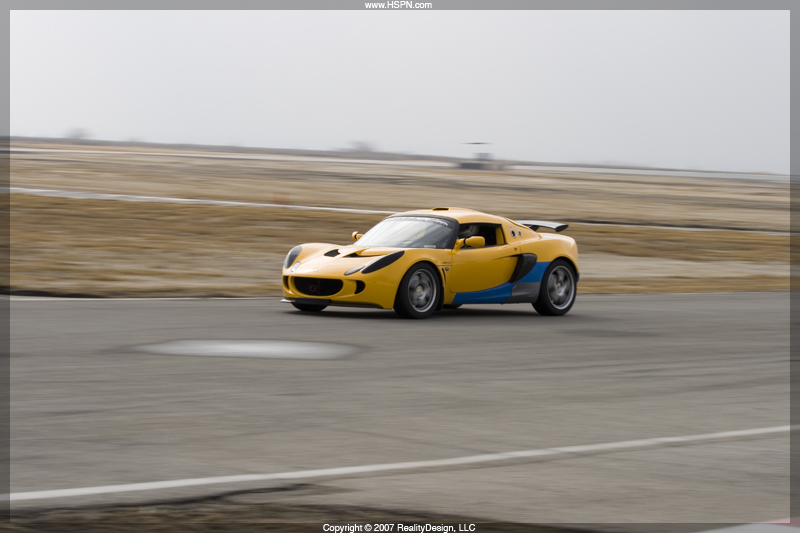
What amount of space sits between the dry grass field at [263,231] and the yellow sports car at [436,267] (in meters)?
3.32

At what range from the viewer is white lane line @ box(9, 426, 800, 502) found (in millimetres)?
4938

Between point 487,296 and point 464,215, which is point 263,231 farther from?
point 487,296

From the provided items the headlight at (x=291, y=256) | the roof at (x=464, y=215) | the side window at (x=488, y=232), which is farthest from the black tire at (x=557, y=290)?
the headlight at (x=291, y=256)

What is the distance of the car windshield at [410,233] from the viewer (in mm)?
13758

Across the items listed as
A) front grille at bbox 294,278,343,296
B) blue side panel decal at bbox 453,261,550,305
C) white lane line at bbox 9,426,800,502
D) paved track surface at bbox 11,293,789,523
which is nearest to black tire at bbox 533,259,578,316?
blue side panel decal at bbox 453,261,550,305

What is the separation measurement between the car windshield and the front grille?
3.53 feet

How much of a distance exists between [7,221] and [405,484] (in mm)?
22619

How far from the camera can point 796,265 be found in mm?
31297

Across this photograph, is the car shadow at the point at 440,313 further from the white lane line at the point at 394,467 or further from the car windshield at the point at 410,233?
the white lane line at the point at 394,467

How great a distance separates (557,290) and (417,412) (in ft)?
25.4

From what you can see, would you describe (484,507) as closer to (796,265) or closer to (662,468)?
(662,468)

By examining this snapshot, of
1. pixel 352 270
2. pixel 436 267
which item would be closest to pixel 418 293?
pixel 436 267

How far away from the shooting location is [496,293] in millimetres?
14094

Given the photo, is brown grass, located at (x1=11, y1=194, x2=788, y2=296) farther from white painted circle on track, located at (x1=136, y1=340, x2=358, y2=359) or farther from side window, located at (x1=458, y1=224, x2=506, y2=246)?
white painted circle on track, located at (x1=136, y1=340, x2=358, y2=359)
